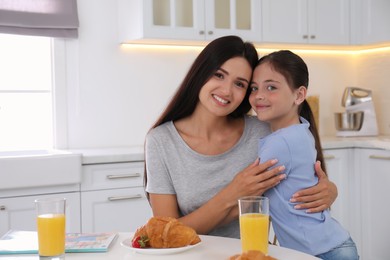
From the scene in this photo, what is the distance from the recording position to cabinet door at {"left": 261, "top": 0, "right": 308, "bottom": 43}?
3801mm

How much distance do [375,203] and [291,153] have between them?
7.02ft

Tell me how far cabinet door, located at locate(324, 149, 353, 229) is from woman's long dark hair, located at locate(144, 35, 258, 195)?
1.79m

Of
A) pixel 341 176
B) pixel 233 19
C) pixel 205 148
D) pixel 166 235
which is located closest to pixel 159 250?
pixel 166 235

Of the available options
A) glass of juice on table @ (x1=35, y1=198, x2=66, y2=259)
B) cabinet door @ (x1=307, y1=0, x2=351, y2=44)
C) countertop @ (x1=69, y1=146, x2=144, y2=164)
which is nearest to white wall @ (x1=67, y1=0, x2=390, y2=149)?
countertop @ (x1=69, y1=146, x2=144, y2=164)

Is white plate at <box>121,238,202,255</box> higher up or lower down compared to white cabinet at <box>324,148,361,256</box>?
higher up

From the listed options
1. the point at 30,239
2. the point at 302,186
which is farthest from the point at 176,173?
the point at 30,239

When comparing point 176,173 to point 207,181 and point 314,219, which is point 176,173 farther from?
point 314,219

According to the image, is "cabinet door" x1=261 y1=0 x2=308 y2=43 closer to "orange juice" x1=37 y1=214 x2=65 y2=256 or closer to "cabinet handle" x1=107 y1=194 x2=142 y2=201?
"cabinet handle" x1=107 y1=194 x2=142 y2=201

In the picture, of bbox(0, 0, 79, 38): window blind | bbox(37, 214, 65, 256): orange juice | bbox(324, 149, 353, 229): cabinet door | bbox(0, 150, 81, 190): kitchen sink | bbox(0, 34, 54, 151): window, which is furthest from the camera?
bbox(324, 149, 353, 229): cabinet door

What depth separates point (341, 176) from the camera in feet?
12.4

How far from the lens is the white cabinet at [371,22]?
405 cm

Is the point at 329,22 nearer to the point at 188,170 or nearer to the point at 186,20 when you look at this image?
the point at 186,20

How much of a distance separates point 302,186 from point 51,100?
2211mm

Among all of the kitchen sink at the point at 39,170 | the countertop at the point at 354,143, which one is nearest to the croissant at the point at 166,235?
the kitchen sink at the point at 39,170
